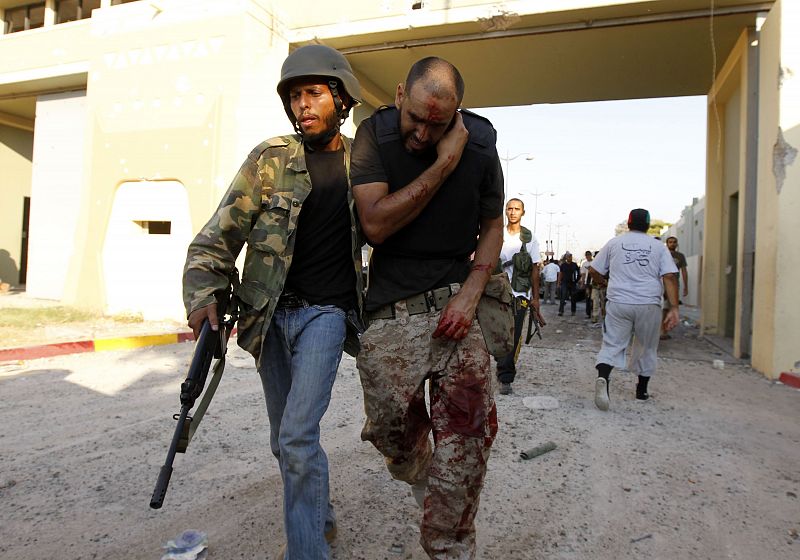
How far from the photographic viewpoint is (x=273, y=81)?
403 inches

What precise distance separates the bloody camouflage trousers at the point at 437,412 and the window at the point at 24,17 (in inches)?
633

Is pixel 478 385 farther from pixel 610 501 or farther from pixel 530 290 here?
pixel 530 290

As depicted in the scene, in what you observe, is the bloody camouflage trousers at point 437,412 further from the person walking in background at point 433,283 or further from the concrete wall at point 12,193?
the concrete wall at point 12,193

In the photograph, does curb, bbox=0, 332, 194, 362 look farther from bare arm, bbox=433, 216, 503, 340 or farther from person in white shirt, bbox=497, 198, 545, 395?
bare arm, bbox=433, 216, 503, 340

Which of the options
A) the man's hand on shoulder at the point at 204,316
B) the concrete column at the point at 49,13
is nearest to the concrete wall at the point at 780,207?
the man's hand on shoulder at the point at 204,316

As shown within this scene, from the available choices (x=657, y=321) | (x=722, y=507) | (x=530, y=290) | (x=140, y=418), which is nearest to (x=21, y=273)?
(x=140, y=418)

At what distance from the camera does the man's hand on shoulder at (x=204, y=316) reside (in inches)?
78.2

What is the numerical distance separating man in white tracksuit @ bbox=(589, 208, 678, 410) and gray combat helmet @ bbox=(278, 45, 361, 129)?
12.6ft

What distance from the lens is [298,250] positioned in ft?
7.12

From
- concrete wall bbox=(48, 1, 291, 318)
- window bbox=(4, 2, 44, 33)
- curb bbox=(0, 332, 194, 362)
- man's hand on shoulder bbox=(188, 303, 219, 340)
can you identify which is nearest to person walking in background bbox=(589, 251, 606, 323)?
concrete wall bbox=(48, 1, 291, 318)

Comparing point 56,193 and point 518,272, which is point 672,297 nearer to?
point 518,272

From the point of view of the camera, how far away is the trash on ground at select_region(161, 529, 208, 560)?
2.21m

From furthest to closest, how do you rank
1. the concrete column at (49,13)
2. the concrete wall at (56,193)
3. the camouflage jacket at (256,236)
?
the concrete column at (49,13) < the concrete wall at (56,193) < the camouflage jacket at (256,236)

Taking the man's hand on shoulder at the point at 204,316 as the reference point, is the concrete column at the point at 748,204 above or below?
above
